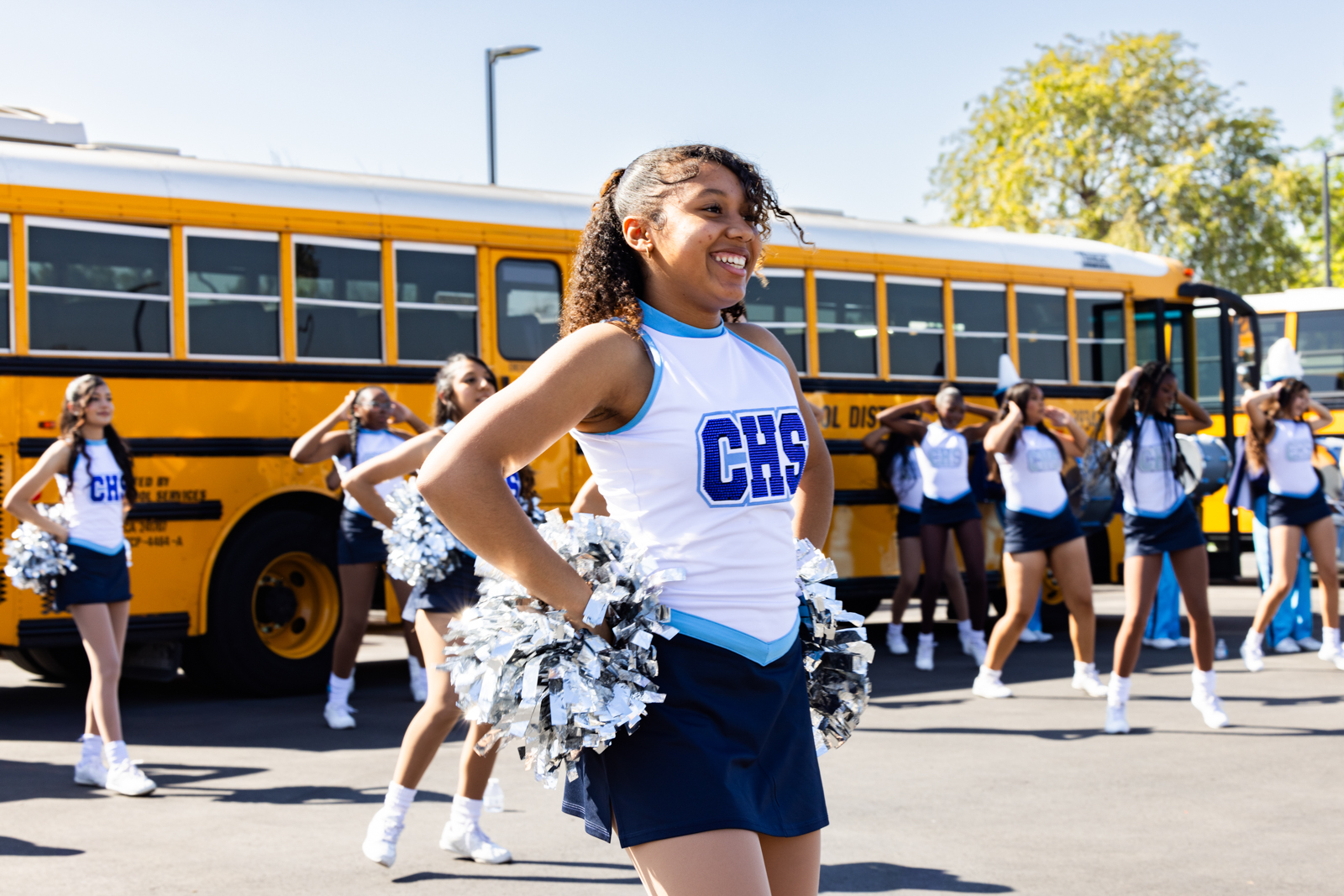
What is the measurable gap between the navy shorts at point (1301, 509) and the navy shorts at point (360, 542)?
5.76 m

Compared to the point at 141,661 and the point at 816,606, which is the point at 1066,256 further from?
the point at 816,606

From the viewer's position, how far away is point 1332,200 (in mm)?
32375

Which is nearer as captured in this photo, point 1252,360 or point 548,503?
point 548,503

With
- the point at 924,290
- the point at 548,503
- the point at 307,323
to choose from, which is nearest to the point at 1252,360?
the point at 924,290

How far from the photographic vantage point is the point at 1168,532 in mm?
7547

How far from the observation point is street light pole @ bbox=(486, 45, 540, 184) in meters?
A: 18.6

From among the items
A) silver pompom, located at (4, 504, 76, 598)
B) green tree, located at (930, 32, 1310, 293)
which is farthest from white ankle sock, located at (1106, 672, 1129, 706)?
green tree, located at (930, 32, 1310, 293)

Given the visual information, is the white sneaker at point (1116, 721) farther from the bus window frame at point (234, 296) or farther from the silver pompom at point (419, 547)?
the bus window frame at point (234, 296)

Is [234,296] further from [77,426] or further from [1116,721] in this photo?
[1116,721]

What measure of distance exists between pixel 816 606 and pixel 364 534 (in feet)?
20.2

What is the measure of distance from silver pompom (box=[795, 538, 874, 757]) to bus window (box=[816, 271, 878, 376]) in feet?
29.1

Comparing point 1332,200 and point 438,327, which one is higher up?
point 1332,200

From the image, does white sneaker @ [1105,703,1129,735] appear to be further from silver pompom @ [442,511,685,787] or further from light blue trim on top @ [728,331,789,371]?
silver pompom @ [442,511,685,787]

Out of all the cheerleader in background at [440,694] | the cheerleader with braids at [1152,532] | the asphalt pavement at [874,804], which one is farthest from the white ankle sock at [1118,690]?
the cheerleader in background at [440,694]
